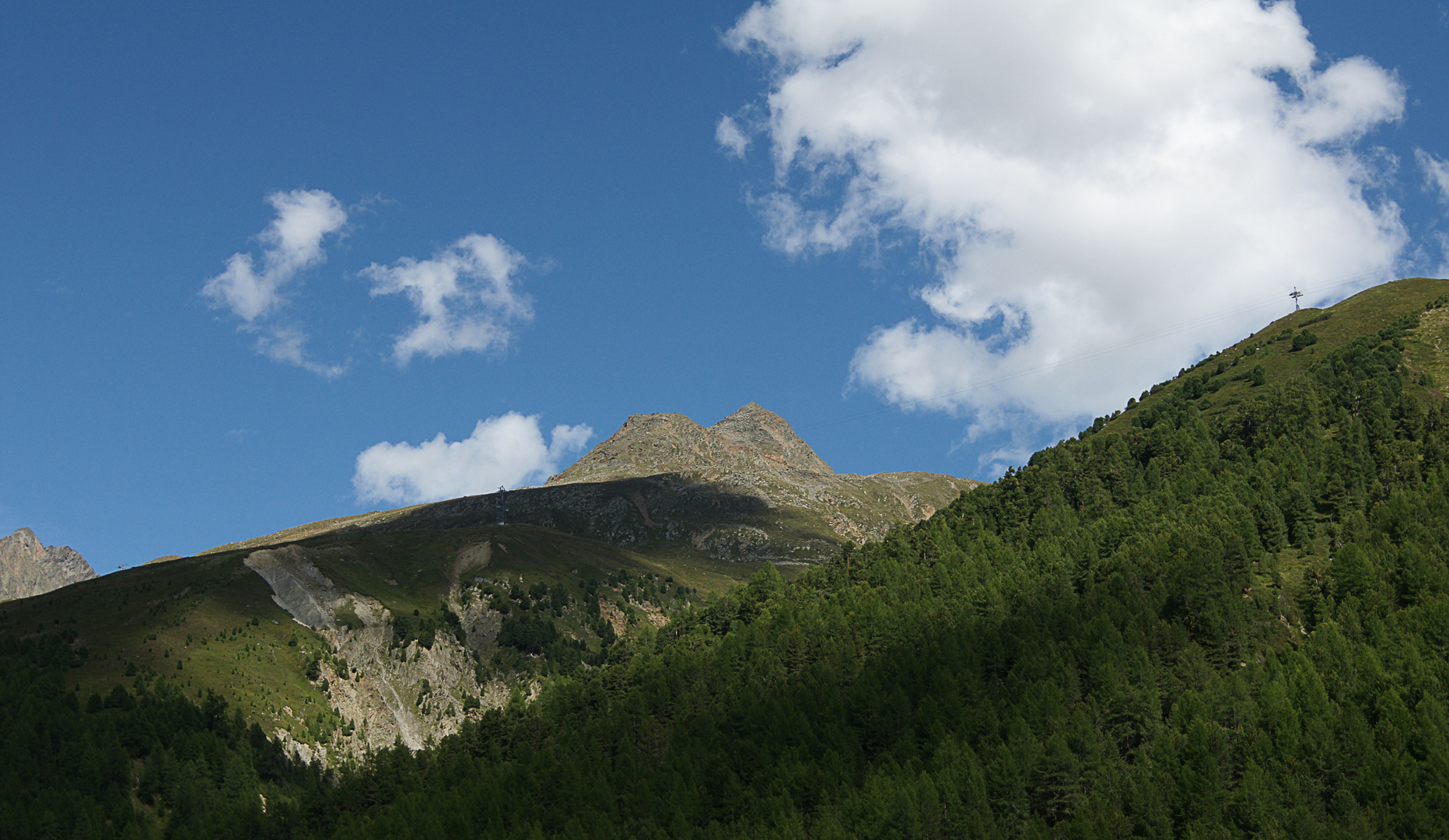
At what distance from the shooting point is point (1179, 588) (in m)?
149

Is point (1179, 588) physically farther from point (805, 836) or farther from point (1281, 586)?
point (805, 836)

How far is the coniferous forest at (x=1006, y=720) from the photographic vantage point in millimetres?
109312

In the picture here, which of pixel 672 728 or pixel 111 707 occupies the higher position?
pixel 111 707

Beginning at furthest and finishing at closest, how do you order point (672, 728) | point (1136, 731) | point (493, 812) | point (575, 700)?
point (575, 700), point (672, 728), point (493, 812), point (1136, 731)

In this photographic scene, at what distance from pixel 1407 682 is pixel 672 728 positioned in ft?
321

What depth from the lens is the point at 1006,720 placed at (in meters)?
130

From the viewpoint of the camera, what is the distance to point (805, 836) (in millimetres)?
112875

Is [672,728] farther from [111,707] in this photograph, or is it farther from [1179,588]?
[111,707]

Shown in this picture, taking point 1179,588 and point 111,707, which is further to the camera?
point 111,707

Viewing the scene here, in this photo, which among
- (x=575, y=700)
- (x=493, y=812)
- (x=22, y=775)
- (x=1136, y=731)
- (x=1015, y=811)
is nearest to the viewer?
(x=1015, y=811)

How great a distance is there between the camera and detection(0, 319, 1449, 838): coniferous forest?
109 m

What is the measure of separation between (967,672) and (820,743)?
76.1ft

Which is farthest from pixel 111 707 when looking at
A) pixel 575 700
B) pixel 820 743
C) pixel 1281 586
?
pixel 1281 586

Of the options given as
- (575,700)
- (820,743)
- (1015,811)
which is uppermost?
(575,700)
